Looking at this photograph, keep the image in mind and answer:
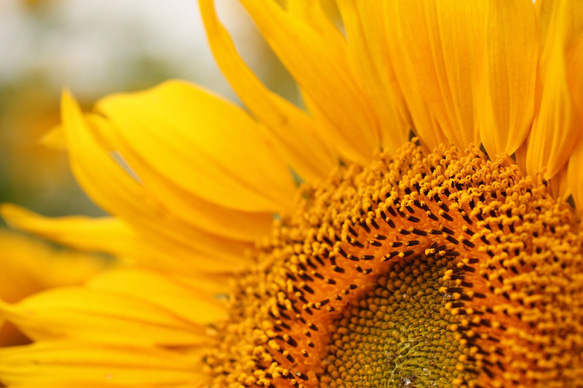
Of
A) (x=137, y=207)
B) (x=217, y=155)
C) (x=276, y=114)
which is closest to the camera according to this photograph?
(x=276, y=114)

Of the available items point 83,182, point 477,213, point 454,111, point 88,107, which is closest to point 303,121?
point 454,111

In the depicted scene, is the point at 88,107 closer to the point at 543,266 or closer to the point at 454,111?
the point at 454,111

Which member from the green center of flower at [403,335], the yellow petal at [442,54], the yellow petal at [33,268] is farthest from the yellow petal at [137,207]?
the yellow petal at [33,268]

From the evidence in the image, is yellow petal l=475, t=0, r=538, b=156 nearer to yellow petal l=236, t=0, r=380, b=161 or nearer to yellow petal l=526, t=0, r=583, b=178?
yellow petal l=526, t=0, r=583, b=178

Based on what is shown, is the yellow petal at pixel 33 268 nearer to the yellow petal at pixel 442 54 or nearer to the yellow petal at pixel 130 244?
the yellow petal at pixel 130 244

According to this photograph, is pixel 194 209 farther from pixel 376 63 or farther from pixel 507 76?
pixel 507 76

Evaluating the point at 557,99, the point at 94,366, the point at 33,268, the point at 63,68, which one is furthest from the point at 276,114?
the point at 63,68
